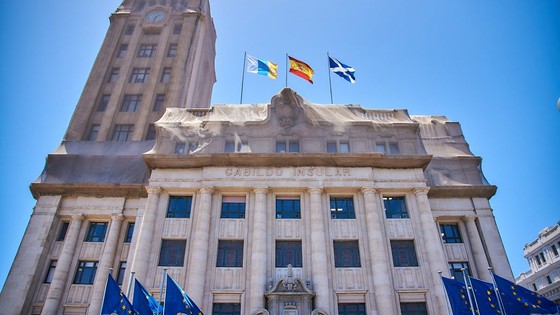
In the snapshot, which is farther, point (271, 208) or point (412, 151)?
point (412, 151)

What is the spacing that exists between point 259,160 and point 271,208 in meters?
4.30

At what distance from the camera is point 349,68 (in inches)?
1609

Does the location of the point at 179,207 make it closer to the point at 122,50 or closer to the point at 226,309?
the point at 226,309

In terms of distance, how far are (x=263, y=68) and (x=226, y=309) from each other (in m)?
23.7

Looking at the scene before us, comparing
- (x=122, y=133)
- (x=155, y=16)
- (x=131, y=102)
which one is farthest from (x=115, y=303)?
(x=155, y=16)

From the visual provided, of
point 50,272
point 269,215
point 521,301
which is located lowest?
point 521,301

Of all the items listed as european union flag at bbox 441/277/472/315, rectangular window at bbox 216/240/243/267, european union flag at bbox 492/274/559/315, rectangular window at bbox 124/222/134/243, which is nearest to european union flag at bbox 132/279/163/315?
rectangular window at bbox 216/240/243/267

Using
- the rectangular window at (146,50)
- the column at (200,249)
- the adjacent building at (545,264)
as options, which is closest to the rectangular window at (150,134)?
the rectangular window at (146,50)

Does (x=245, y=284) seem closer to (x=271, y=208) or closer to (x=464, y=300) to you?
(x=271, y=208)

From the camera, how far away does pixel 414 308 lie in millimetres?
27609

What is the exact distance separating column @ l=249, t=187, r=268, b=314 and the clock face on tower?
35.9m

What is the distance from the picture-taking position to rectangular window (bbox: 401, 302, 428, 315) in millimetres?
27406

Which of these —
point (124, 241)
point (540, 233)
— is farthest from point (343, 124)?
point (540, 233)

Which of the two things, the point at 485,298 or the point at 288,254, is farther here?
the point at 288,254
